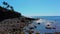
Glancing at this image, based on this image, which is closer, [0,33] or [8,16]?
[0,33]

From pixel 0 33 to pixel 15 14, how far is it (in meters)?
15.0

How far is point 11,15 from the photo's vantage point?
25500 millimetres

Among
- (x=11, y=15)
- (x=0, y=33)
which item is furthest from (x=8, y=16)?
(x=0, y=33)

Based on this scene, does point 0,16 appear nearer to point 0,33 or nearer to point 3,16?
point 3,16

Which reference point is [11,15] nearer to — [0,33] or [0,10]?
[0,10]

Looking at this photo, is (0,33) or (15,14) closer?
(0,33)

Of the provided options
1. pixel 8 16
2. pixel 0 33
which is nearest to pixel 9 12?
pixel 8 16

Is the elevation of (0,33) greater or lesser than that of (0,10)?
lesser

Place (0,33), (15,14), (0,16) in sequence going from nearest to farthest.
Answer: (0,33), (0,16), (15,14)

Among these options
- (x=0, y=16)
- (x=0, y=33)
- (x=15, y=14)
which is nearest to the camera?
(x=0, y=33)

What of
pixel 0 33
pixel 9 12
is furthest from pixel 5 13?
pixel 0 33

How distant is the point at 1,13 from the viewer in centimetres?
2461

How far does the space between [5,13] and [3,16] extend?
1.08m

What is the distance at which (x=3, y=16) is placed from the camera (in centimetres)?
2436
